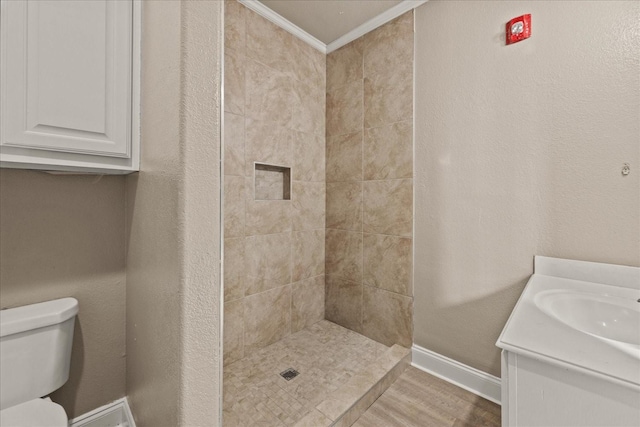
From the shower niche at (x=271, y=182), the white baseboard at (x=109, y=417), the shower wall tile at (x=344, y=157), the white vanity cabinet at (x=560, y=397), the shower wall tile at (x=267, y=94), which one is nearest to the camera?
the white vanity cabinet at (x=560, y=397)

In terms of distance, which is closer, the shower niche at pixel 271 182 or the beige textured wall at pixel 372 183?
the beige textured wall at pixel 372 183

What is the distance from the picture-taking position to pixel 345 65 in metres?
2.30

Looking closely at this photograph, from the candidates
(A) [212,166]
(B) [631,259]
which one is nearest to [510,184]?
(B) [631,259]

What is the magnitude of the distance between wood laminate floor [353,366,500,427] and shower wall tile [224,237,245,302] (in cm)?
102

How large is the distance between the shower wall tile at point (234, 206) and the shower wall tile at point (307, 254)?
1.57 ft

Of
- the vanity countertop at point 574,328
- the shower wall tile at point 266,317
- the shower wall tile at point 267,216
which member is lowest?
the shower wall tile at point 266,317

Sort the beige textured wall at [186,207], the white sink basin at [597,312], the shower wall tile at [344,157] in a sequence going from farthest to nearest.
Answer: the shower wall tile at [344,157], the white sink basin at [597,312], the beige textured wall at [186,207]

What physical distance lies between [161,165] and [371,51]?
1.82m

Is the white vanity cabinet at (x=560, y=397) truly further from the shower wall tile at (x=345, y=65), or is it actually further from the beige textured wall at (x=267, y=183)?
the shower wall tile at (x=345, y=65)

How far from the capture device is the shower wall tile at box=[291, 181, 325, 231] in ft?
7.36

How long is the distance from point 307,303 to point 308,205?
2.60 ft

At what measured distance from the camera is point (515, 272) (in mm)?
1520

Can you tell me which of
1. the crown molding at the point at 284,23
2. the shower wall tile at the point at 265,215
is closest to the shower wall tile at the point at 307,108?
the crown molding at the point at 284,23

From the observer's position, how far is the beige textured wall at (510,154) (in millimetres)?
1264
